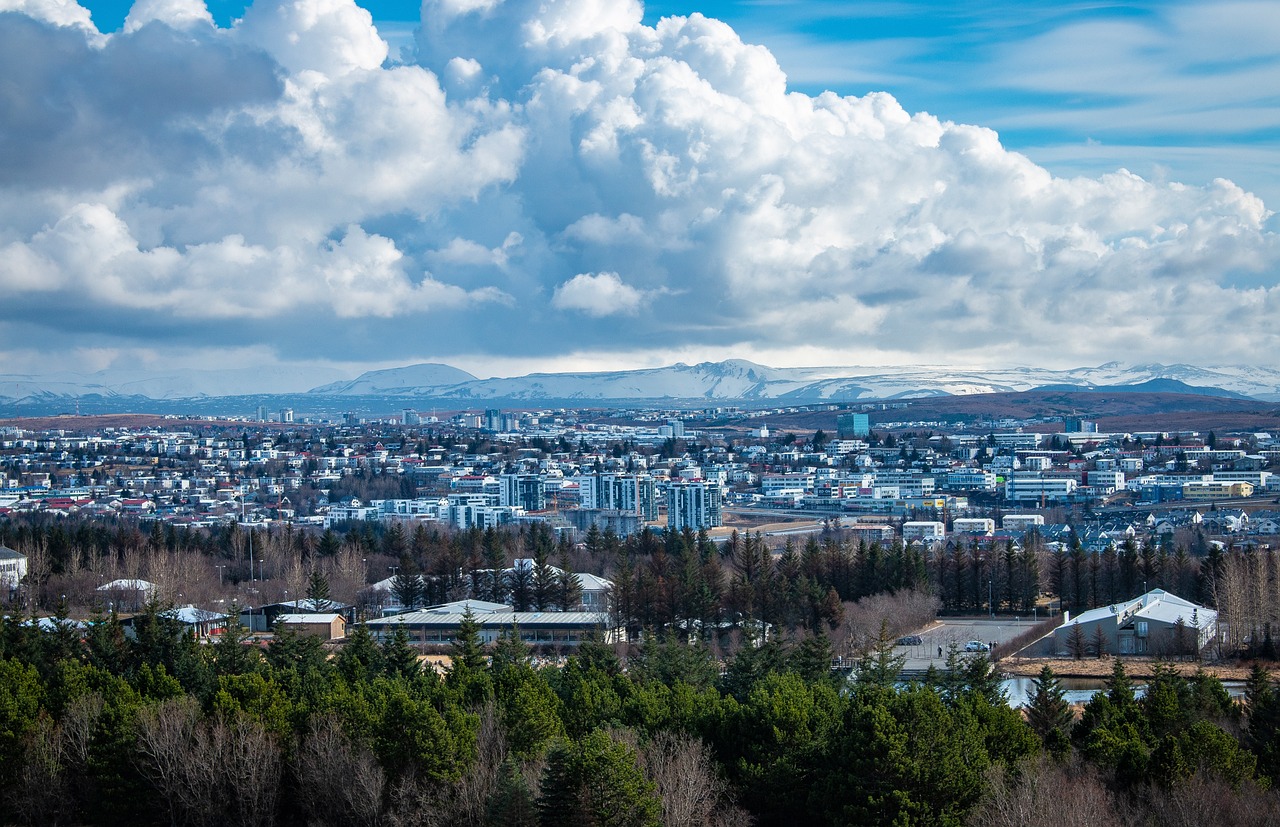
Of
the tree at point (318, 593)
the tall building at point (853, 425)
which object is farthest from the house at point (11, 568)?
the tall building at point (853, 425)

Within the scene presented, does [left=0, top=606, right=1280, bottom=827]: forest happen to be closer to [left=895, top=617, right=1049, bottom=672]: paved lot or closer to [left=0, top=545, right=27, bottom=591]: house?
[left=895, top=617, right=1049, bottom=672]: paved lot

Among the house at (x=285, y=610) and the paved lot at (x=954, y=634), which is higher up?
the house at (x=285, y=610)

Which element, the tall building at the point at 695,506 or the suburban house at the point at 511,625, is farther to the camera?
the tall building at the point at 695,506

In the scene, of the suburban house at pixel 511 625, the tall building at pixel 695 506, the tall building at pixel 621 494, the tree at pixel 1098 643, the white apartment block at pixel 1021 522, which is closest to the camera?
the tree at pixel 1098 643

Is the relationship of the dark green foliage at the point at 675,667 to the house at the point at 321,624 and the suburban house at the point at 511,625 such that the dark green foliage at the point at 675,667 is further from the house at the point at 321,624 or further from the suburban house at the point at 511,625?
the house at the point at 321,624

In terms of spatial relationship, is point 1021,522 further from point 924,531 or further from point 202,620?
point 202,620

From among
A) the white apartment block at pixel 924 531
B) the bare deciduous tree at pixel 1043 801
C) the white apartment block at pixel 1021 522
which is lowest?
the white apartment block at pixel 1021 522

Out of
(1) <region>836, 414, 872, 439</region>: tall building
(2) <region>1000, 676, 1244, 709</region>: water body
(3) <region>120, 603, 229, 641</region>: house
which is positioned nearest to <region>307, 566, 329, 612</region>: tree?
(3) <region>120, 603, 229, 641</region>: house
